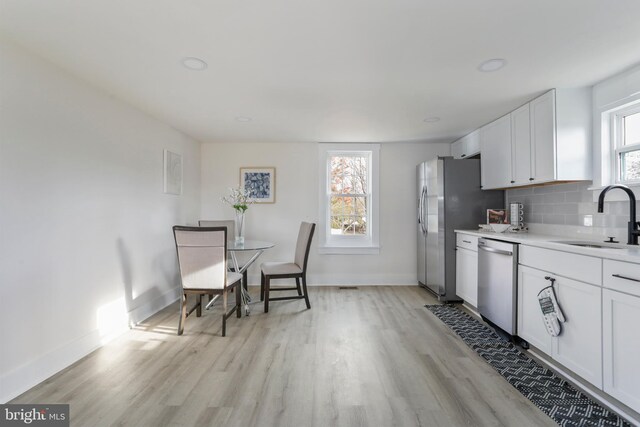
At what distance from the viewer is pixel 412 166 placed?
4949 millimetres

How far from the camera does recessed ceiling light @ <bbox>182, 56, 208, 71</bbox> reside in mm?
2217

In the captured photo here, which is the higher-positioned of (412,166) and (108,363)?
(412,166)

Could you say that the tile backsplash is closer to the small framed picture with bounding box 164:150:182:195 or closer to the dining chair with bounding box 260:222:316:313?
the dining chair with bounding box 260:222:316:313

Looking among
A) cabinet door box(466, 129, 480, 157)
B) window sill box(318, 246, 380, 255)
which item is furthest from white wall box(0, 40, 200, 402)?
cabinet door box(466, 129, 480, 157)

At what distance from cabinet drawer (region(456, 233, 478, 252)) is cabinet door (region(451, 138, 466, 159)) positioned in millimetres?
1326

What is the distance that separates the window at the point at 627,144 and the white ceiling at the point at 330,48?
0.37m

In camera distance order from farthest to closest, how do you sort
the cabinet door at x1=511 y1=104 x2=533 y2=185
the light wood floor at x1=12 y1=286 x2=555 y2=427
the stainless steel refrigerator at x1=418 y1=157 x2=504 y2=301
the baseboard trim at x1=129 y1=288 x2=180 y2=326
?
the stainless steel refrigerator at x1=418 y1=157 x2=504 y2=301, the baseboard trim at x1=129 y1=288 x2=180 y2=326, the cabinet door at x1=511 y1=104 x2=533 y2=185, the light wood floor at x1=12 y1=286 x2=555 y2=427

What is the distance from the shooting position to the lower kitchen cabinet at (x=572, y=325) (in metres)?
1.94

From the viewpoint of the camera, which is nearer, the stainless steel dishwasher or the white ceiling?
the white ceiling

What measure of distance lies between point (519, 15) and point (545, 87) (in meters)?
Result: 1.31

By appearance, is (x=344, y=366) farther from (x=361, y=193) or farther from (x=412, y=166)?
(x=412, y=166)

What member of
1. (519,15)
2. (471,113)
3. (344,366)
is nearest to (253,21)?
(519,15)

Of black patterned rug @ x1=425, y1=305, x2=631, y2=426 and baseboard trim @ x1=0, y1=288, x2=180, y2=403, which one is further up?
baseboard trim @ x1=0, y1=288, x2=180, y2=403

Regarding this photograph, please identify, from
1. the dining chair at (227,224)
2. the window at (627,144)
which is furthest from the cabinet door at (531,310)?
the dining chair at (227,224)
